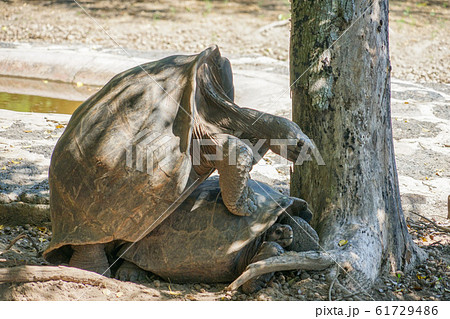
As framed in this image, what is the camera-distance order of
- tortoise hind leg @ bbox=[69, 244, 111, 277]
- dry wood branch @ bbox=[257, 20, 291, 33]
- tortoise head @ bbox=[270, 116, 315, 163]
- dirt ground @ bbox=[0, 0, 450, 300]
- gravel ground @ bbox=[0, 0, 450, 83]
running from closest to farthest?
1. tortoise head @ bbox=[270, 116, 315, 163]
2. tortoise hind leg @ bbox=[69, 244, 111, 277]
3. dirt ground @ bbox=[0, 0, 450, 300]
4. gravel ground @ bbox=[0, 0, 450, 83]
5. dry wood branch @ bbox=[257, 20, 291, 33]

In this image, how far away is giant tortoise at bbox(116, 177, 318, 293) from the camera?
11.0 ft


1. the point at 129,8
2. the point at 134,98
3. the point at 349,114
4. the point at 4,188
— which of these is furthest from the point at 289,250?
the point at 129,8

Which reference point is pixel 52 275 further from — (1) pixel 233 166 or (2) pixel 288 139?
(2) pixel 288 139

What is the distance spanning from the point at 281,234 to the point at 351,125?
31.9 inches

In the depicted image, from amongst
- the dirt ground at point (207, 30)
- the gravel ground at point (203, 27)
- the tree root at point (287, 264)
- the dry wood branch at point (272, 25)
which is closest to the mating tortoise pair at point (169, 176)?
the tree root at point (287, 264)

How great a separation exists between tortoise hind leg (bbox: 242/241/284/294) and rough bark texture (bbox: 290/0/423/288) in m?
0.33

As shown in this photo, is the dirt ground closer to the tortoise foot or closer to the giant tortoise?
the tortoise foot

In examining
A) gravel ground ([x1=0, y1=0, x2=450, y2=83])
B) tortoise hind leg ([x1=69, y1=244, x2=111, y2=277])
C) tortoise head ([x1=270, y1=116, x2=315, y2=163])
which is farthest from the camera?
gravel ground ([x1=0, y1=0, x2=450, y2=83])

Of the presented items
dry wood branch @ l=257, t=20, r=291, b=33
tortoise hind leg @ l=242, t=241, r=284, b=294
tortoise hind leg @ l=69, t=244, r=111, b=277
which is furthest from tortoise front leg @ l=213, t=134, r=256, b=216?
dry wood branch @ l=257, t=20, r=291, b=33

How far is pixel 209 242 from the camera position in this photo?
11.1 feet

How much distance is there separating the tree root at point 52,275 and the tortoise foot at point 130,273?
152mm
